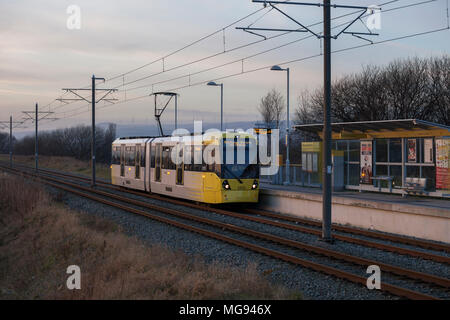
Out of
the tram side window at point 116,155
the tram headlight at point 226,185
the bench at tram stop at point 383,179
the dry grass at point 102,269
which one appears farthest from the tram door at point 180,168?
the tram side window at point 116,155

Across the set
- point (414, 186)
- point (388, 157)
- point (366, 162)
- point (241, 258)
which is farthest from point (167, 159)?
point (241, 258)

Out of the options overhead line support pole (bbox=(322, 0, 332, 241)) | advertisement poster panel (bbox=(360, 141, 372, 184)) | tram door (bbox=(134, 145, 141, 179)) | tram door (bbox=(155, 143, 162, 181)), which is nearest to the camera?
overhead line support pole (bbox=(322, 0, 332, 241))

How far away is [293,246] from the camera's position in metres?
12.5

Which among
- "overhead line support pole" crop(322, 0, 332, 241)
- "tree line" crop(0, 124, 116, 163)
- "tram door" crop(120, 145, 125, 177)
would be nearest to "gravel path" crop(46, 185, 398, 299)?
"overhead line support pole" crop(322, 0, 332, 241)

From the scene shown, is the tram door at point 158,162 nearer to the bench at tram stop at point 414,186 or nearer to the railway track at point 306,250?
the railway track at point 306,250

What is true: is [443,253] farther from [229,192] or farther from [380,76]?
[380,76]

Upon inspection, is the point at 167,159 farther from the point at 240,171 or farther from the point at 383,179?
the point at 383,179

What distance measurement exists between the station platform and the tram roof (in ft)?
7.87

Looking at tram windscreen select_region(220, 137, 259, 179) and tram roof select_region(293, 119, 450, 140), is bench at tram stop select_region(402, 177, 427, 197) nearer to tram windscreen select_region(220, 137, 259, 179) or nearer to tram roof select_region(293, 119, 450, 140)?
tram roof select_region(293, 119, 450, 140)

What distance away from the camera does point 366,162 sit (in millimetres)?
21203

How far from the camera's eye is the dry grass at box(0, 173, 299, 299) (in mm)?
7762

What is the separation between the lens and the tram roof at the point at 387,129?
1809 centimetres
